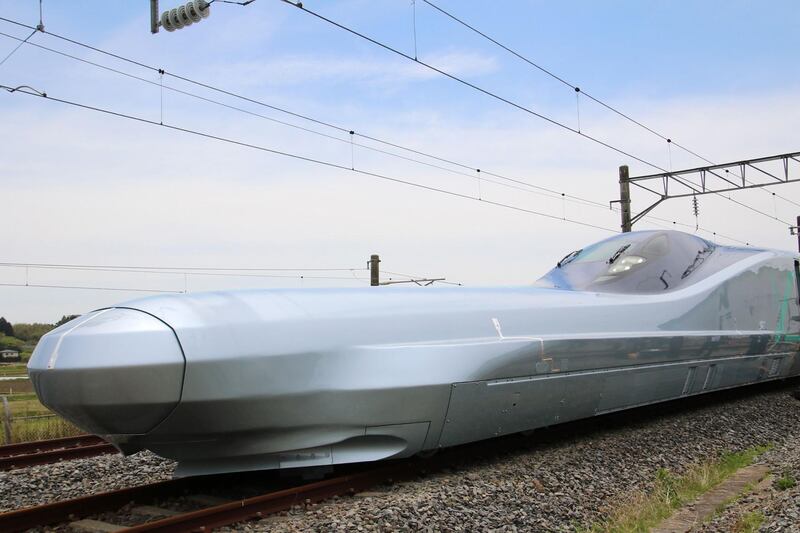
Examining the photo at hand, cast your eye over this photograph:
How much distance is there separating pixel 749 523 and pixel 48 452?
21.0 ft

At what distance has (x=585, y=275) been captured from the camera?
29.3 feet

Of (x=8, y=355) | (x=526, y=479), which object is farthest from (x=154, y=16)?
(x=8, y=355)

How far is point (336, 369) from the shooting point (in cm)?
550

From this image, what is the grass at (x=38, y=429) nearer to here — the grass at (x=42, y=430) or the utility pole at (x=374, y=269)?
the grass at (x=42, y=430)

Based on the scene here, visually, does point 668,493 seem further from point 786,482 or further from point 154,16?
point 154,16

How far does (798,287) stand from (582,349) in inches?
256

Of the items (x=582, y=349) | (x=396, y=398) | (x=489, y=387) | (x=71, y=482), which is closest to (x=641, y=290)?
(x=582, y=349)

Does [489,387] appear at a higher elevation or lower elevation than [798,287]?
lower

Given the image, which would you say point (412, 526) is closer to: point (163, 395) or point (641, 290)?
point (163, 395)

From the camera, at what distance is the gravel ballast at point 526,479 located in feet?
16.1

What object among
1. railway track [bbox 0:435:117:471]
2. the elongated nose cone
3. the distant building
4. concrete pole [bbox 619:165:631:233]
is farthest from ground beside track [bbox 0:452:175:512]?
the distant building

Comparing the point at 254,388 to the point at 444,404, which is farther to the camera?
the point at 444,404

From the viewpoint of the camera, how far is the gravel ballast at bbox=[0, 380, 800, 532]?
4914mm

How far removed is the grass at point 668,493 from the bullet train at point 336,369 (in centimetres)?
100
